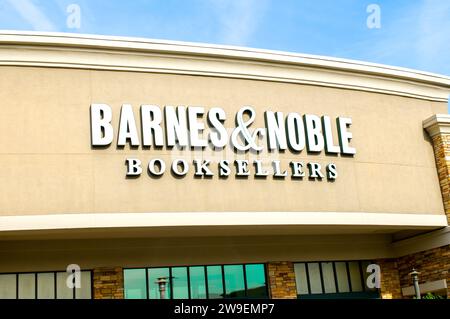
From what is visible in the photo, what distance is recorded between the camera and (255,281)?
20.3 metres

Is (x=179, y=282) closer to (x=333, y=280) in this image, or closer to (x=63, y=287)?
(x=63, y=287)

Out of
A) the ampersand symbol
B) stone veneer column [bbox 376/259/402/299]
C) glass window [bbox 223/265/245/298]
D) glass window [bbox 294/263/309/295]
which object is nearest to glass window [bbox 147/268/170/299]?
glass window [bbox 223/265/245/298]

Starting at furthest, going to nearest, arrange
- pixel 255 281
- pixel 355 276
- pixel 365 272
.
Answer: pixel 365 272
pixel 355 276
pixel 255 281

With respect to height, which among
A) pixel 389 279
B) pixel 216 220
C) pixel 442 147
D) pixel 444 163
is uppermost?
pixel 442 147

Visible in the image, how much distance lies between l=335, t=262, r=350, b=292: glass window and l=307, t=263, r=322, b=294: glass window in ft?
2.68

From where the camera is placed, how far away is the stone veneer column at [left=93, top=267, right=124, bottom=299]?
18.5 meters

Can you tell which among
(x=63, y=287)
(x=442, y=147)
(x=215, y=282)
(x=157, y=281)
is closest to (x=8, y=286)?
(x=63, y=287)

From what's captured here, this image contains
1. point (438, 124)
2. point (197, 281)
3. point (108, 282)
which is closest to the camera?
point (108, 282)

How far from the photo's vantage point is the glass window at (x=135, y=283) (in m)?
19.0

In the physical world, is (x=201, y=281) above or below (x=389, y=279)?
above

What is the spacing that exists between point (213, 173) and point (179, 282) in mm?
3831

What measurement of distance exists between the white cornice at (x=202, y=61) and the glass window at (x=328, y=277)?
623cm

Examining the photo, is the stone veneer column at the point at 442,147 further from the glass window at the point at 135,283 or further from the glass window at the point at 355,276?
the glass window at the point at 135,283

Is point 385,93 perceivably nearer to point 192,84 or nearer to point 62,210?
point 192,84
